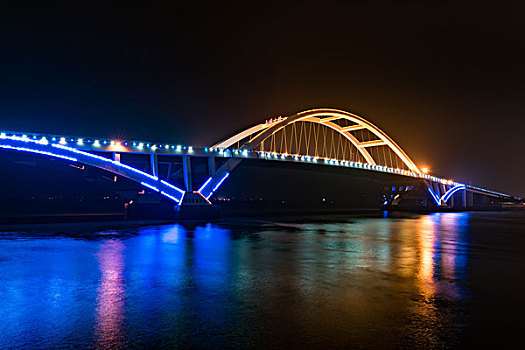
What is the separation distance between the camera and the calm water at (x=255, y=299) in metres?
6.62

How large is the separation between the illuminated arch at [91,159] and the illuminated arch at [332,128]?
52.5 ft

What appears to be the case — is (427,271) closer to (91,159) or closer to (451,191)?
(91,159)

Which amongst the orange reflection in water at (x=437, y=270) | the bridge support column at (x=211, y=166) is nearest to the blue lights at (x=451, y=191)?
the bridge support column at (x=211, y=166)

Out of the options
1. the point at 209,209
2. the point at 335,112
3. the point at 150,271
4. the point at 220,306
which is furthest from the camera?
the point at 335,112

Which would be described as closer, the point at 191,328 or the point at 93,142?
the point at 191,328

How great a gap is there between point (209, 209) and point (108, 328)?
4050 centimetres

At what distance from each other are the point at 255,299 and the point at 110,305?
9.53ft

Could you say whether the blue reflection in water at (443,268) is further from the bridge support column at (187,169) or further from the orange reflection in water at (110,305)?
the bridge support column at (187,169)

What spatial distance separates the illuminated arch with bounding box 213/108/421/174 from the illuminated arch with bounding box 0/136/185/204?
16014 millimetres

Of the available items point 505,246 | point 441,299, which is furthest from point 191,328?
point 505,246

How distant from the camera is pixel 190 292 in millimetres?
9742

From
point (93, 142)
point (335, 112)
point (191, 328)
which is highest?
point (335, 112)

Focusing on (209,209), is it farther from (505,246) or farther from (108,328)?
(108,328)

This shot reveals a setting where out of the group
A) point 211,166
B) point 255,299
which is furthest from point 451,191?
point 255,299
